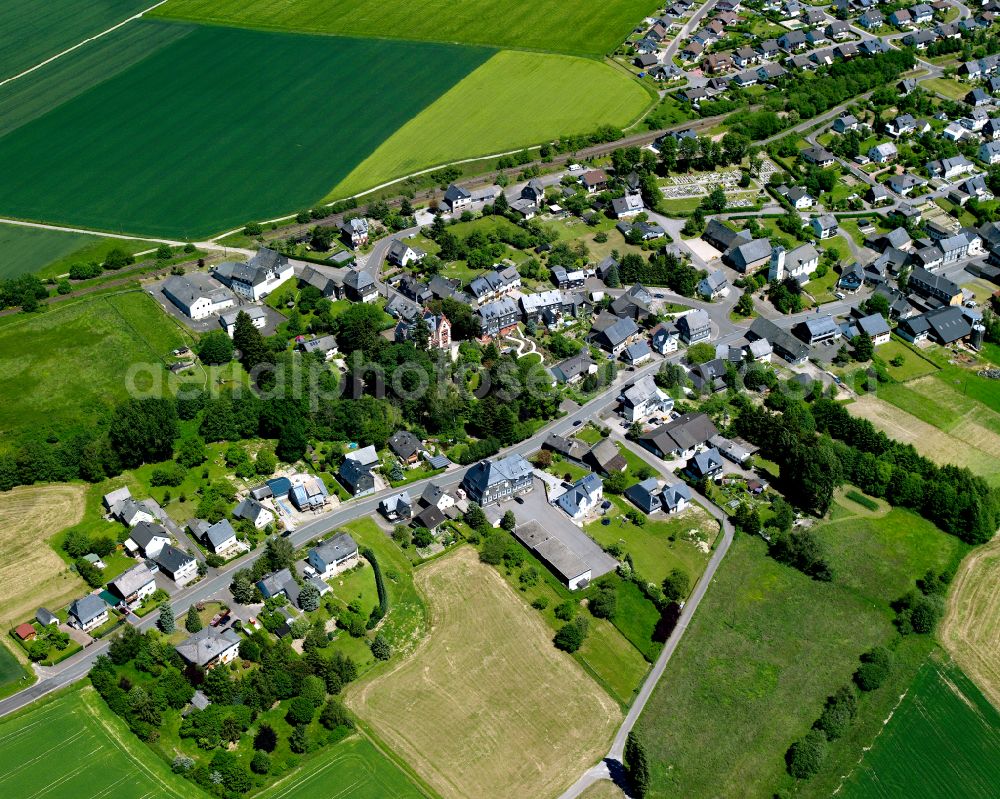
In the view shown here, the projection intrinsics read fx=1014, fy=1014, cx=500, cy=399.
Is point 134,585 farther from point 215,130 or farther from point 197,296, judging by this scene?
point 215,130

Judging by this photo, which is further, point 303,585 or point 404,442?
point 404,442

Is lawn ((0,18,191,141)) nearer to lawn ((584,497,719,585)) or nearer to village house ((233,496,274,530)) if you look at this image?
village house ((233,496,274,530))

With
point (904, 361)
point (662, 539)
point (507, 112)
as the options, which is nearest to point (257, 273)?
point (507, 112)

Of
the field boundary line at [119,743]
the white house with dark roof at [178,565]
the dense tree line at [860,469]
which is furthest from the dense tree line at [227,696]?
the dense tree line at [860,469]

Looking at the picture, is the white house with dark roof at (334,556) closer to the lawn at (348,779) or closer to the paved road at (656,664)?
the lawn at (348,779)

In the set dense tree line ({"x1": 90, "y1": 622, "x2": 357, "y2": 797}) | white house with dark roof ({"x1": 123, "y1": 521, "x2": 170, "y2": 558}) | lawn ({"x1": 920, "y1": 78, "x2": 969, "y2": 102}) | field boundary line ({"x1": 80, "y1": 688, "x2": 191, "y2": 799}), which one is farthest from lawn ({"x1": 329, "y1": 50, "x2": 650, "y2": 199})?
field boundary line ({"x1": 80, "y1": 688, "x2": 191, "y2": 799})

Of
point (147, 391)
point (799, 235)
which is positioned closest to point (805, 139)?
point (799, 235)

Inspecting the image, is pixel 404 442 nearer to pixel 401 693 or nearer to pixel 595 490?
pixel 595 490
